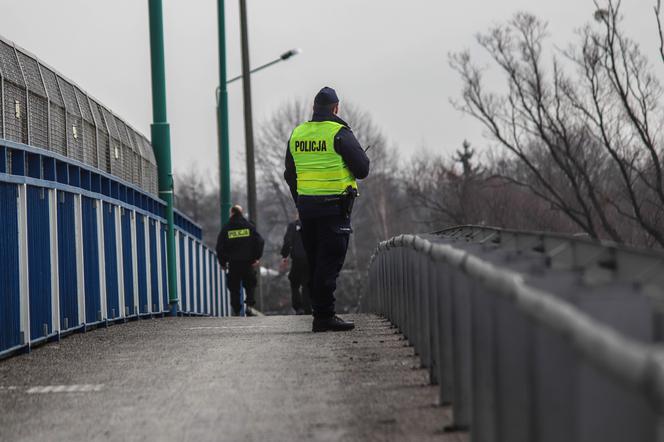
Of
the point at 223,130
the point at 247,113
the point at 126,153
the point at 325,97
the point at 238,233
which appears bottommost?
the point at 238,233

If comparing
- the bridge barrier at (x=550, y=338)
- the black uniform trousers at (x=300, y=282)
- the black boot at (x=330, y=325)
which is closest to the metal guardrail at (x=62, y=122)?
the black boot at (x=330, y=325)

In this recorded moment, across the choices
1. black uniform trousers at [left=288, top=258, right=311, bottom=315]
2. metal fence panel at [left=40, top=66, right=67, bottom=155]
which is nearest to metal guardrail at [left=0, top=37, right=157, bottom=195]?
metal fence panel at [left=40, top=66, right=67, bottom=155]

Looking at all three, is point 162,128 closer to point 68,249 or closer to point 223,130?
point 68,249

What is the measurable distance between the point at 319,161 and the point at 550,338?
7.79 metres

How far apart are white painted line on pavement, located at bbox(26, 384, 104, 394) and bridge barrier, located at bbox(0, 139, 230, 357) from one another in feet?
5.78

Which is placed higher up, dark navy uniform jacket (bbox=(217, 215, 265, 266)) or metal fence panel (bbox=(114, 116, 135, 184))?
metal fence panel (bbox=(114, 116, 135, 184))

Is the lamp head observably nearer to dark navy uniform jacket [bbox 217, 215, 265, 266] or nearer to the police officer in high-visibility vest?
dark navy uniform jacket [bbox 217, 215, 265, 266]

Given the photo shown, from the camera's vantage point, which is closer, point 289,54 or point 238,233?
point 238,233

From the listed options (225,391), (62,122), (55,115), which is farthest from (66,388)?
(62,122)

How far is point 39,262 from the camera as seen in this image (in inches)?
457

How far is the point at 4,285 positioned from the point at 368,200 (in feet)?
298

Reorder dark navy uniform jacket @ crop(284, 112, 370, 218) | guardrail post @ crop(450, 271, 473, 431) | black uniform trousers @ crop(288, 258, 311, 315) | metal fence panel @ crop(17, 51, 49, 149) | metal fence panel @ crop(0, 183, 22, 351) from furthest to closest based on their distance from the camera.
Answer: black uniform trousers @ crop(288, 258, 311, 315), metal fence panel @ crop(17, 51, 49, 149), dark navy uniform jacket @ crop(284, 112, 370, 218), metal fence panel @ crop(0, 183, 22, 351), guardrail post @ crop(450, 271, 473, 431)

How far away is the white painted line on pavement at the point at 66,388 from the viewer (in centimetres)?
834

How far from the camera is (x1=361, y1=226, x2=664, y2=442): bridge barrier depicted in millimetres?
3137
